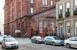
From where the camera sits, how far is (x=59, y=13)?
5428 centimetres

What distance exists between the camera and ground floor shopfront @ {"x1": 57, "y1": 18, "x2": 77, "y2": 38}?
47.6 m

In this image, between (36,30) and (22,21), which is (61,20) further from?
(22,21)

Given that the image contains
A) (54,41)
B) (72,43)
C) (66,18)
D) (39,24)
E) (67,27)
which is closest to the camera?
(72,43)

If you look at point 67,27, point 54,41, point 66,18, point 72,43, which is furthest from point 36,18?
point 72,43

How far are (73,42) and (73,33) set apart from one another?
537 inches

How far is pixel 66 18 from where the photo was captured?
5022 cm

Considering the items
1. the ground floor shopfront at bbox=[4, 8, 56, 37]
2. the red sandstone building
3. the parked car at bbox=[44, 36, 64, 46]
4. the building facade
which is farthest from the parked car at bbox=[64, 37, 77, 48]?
the red sandstone building

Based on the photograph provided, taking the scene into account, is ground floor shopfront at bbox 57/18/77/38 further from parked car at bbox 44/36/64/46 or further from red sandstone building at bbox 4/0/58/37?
red sandstone building at bbox 4/0/58/37

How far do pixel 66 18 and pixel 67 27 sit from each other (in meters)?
1.69

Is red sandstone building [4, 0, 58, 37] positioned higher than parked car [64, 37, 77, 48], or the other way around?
red sandstone building [4, 0, 58, 37]

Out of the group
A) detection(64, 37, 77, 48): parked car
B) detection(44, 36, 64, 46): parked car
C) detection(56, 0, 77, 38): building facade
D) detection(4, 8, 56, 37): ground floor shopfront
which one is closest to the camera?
detection(64, 37, 77, 48): parked car

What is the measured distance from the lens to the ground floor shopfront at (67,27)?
4759 cm

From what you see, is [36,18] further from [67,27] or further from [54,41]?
[54,41]

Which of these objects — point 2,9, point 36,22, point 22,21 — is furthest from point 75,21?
point 2,9
